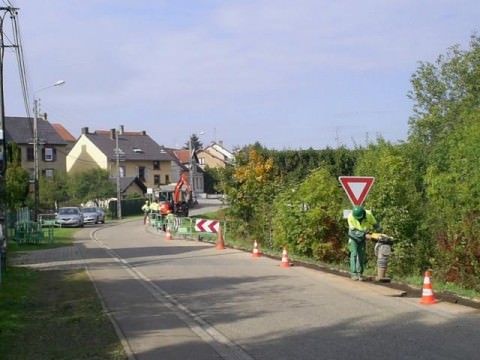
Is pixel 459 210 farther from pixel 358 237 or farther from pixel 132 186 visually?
pixel 132 186

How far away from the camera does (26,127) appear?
85.3 metres

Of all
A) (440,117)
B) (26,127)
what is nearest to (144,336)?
(440,117)

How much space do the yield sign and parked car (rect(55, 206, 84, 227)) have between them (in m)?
37.6

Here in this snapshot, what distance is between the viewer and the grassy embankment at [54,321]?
859 centimetres

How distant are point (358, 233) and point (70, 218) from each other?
1526 inches

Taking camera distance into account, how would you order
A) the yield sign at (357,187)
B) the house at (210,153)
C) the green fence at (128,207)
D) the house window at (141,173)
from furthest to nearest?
the house at (210,153) → the house window at (141,173) → the green fence at (128,207) → the yield sign at (357,187)

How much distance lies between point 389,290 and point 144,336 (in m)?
5.56

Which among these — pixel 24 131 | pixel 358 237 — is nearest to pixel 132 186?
pixel 24 131

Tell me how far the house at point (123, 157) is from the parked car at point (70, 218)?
1600 inches

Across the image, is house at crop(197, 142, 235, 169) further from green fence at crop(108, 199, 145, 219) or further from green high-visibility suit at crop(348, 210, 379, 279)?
green high-visibility suit at crop(348, 210, 379, 279)

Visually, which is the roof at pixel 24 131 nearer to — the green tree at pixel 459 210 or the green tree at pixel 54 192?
the green tree at pixel 54 192

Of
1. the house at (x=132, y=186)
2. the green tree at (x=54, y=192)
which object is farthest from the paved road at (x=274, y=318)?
the house at (x=132, y=186)

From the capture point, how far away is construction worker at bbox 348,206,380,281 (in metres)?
14.4

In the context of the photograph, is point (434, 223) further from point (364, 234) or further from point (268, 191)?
point (268, 191)
